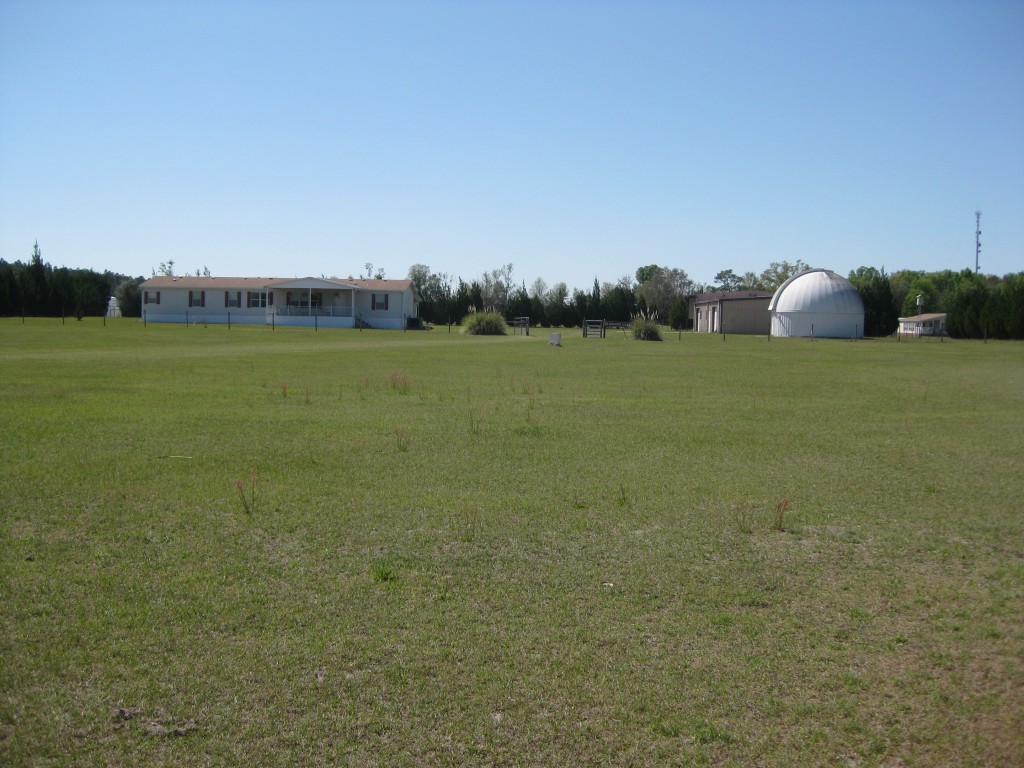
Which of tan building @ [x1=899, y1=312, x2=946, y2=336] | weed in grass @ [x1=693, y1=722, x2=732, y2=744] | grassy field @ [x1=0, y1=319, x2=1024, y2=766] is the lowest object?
weed in grass @ [x1=693, y1=722, x2=732, y2=744]

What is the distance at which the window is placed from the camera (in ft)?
247

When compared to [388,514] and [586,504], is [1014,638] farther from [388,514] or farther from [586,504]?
[388,514]

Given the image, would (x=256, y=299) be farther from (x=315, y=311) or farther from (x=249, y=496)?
(x=249, y=496)

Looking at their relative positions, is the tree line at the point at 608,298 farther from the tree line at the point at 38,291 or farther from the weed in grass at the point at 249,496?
the weed in grass at the point at 249,496

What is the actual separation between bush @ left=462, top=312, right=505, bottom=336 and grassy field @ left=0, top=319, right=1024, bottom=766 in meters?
45.8

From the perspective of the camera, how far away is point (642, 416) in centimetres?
1445

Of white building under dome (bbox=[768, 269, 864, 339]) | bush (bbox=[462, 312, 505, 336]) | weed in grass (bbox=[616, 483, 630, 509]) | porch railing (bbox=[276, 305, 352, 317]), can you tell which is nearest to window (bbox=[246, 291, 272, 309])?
porch railing (bbox=[276, 305, 352, 317])

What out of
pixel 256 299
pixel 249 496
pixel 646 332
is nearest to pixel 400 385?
pixel 249 496

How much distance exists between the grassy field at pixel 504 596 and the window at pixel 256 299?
2569 inches

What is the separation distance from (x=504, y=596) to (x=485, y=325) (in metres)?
53.1

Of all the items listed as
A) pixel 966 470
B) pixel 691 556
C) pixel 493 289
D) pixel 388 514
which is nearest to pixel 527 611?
pixel 691 556

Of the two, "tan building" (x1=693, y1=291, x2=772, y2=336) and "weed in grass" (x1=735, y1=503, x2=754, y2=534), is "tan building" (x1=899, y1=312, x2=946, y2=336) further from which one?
"weed in grass" (x1=735, y1=503, x2=754, y2=534)

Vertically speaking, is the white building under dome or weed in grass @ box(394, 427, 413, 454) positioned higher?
the white building under dome

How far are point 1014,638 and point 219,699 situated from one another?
452 centimetres
